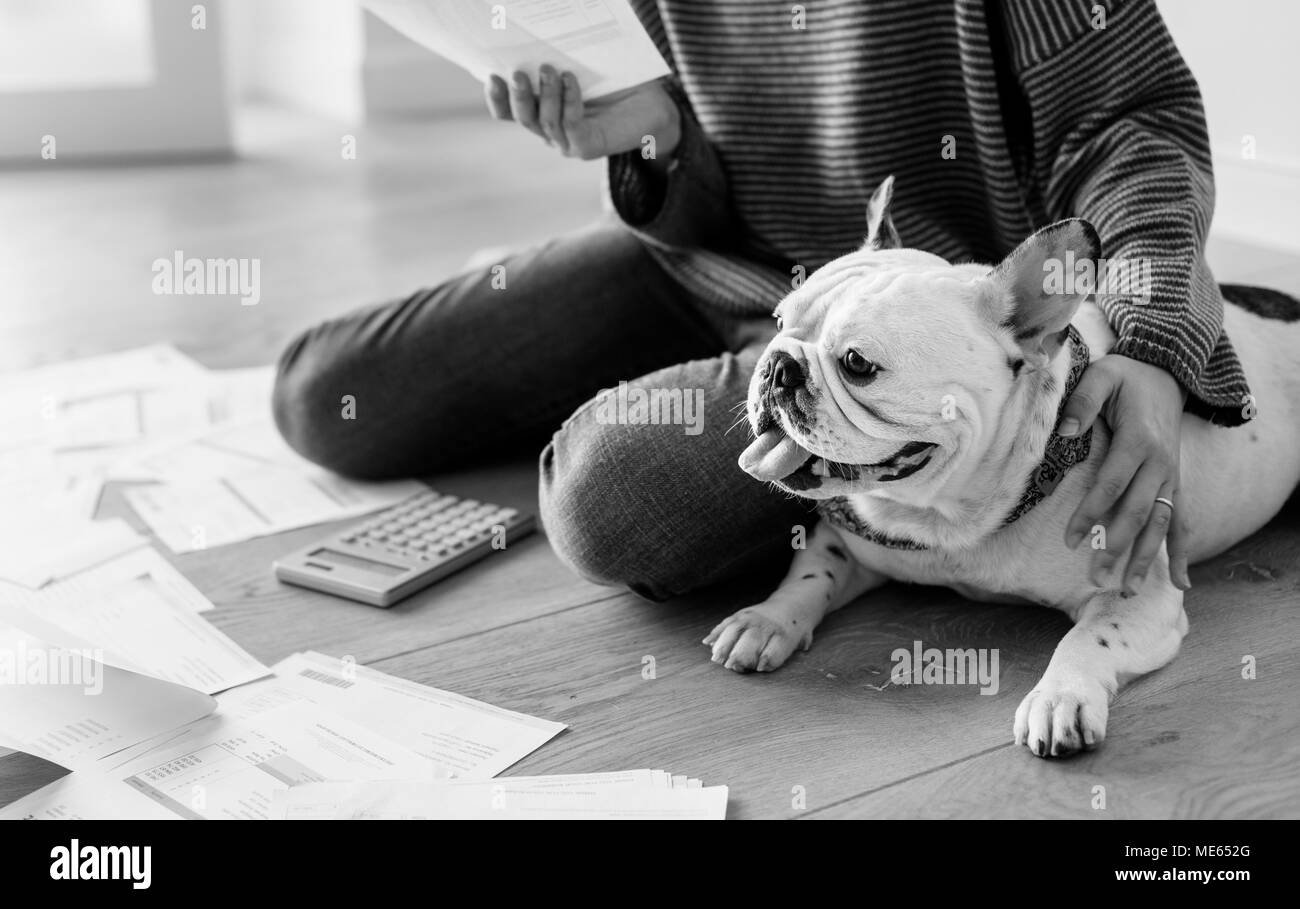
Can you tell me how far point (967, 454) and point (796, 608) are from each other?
0.28 m

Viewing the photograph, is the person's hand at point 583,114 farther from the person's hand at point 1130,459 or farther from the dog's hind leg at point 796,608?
the person's hand at point 1130,459

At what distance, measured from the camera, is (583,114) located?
A: 144 centimetres

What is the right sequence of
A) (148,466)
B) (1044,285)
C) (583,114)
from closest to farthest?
(1044,285) < (583,114) < (148,466)

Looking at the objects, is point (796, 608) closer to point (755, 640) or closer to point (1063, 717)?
point (755, 640)

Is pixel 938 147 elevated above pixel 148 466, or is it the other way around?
pixel 938 147

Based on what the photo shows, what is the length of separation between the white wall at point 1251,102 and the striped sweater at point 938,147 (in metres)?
1.28

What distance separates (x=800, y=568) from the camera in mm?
1368

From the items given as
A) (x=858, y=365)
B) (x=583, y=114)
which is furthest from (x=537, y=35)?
(x=858, y=365)

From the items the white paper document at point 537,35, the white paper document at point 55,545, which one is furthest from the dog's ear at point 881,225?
the white paper document at point 55,545

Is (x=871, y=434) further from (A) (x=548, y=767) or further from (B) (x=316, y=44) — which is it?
(B) (x=316, y=44)

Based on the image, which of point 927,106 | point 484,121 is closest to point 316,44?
point 484,121

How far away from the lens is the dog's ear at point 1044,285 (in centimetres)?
103

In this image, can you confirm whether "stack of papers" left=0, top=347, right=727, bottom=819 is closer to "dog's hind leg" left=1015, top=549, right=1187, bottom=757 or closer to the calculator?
the calculator

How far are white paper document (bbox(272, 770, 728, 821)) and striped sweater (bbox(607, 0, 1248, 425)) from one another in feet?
1.83
